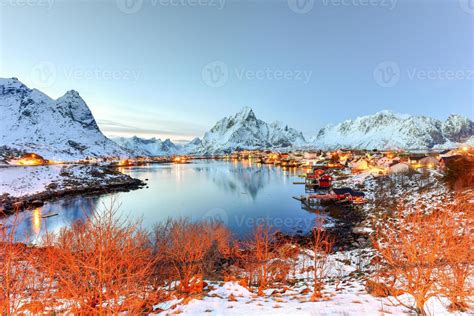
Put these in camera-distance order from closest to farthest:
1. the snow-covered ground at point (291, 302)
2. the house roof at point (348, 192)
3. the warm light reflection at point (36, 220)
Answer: the snow-covered ground at point (291, 302)
the warm light reflection at point (36, 220)
the house roof at point (348, 192)

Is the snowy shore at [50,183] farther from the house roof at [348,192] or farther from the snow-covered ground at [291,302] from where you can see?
the house roof at [348,192]

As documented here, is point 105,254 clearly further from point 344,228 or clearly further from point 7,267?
point 344,228

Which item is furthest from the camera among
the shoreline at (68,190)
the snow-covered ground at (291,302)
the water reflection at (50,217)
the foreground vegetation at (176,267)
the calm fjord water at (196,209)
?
the shoreline at (68,190)

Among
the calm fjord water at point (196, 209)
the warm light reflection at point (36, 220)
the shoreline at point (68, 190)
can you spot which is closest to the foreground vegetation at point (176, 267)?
the calm fjord water at point (196, 209)

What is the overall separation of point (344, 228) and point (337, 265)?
11.8m

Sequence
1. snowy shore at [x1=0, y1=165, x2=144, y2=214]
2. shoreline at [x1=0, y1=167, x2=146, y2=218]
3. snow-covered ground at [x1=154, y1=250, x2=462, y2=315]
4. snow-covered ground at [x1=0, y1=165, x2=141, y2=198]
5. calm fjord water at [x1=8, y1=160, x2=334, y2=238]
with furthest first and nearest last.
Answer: snow-covered ground at [x1=0, y1=165, x2=141, y2=198]
snowy shore at [x1=0, y1=165, x2=144, y2=214]
shoreline at [x1=0, y1=167, x2=146, y2=218]
calm fjord water at [x1=8, y1=160, x2=334, y2=238]
snow-covered ground at [x1=154, y1=250, x2=462, y2=315]

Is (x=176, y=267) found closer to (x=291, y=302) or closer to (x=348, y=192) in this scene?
(x=291, y=302)

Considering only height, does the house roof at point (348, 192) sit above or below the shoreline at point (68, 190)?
above

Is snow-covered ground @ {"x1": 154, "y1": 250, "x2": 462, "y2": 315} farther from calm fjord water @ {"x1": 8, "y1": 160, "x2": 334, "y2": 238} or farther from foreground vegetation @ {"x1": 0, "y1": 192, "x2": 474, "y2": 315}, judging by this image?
calm fjord water @ {"x1": 8, "y1": 160, "x2": 334, "y2": 238}

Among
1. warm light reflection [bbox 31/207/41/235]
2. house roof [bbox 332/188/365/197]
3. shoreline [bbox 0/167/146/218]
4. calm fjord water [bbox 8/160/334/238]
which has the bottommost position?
calm fjord water [bbox 8/160/334/238]

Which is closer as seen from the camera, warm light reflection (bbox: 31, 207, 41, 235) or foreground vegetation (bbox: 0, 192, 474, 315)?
foreground vegetation (bbox: 0, 192, 474, 315)

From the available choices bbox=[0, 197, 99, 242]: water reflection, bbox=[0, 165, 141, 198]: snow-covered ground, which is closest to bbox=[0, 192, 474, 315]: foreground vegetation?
bbox=[0, 197, 99, 242]: water reflection

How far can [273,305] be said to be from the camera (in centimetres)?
1147

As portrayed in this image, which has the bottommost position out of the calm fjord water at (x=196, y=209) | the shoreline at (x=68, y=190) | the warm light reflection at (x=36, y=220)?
the calm fjord water at (x=196, y=209)
